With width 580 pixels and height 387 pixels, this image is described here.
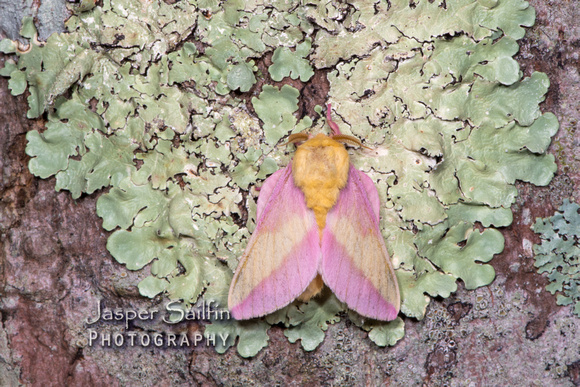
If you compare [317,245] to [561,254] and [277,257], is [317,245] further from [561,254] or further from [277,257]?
[561,254]

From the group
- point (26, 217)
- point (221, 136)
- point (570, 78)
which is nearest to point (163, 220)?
point (221, 136)

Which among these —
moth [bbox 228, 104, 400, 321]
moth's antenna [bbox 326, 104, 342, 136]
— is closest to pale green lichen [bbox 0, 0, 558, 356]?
moth's antenna [bbox 326, 104, 342, 136]

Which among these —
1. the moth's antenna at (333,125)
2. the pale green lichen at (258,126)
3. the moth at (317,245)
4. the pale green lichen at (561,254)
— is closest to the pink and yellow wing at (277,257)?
the moth at (317,245)

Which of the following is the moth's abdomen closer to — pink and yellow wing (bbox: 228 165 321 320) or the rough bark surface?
pink and yellow wing (bbox: 228 165 321 320)

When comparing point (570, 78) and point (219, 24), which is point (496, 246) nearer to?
point (570, 78)

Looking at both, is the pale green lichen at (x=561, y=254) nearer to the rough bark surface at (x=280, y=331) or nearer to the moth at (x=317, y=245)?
the rough bark surface at (x=280, y=331)

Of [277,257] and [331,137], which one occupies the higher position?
[331,137]

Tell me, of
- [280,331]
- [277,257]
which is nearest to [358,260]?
[277,257]

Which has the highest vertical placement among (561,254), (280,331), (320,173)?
(320,173)
